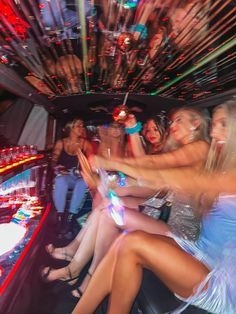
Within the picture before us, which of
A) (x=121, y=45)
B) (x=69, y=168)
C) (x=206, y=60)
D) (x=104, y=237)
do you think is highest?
(x=121, y=45)

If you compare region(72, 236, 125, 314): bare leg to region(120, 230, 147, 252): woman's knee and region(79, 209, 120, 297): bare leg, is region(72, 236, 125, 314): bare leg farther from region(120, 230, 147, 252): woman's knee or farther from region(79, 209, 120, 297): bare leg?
region(79, 209, 120, 297): bare leg

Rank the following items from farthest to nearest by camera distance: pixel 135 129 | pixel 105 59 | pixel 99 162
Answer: pixel 105 59
pixel 135 129
pixel 99 162

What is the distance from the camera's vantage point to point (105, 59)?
262 centimetres

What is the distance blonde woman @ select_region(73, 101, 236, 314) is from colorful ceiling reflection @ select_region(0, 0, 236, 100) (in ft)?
2.36

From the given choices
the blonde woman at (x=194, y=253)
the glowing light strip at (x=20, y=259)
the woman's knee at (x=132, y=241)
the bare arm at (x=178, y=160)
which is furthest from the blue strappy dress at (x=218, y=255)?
the glowing light strip at (x=20, y=259)

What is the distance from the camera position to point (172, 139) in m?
1.91

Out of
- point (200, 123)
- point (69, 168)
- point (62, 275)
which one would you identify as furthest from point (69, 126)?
point (200, 123)

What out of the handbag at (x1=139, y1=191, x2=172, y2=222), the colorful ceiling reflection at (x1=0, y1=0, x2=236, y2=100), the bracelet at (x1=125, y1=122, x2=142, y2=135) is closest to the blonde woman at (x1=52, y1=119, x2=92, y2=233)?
the colorful ceiling reflection at (x1=0, y1=0, x2=236, y2=100)

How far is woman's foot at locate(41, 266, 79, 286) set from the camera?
1.83m

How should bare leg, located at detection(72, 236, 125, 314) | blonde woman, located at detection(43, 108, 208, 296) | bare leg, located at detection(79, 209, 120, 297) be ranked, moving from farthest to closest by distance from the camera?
bare leg, located at detection(79, 209, 120, 297) → blonde woman, located at detection(43, 108, 208, 296) → bare leg, located at detection(72, 236, 125, 314)

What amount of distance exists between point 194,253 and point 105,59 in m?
1.81

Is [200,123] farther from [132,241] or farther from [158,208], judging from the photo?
[132,241]

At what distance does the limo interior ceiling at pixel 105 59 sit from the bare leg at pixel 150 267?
1005mm

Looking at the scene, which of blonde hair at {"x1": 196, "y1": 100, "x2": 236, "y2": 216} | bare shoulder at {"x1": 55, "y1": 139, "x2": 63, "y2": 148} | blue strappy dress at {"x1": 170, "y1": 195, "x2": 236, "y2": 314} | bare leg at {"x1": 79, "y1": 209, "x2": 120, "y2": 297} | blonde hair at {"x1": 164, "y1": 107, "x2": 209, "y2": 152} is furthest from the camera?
bare shoulder at {"x1": 55, "y1": 139, "x2": 63, "y2": 148}
